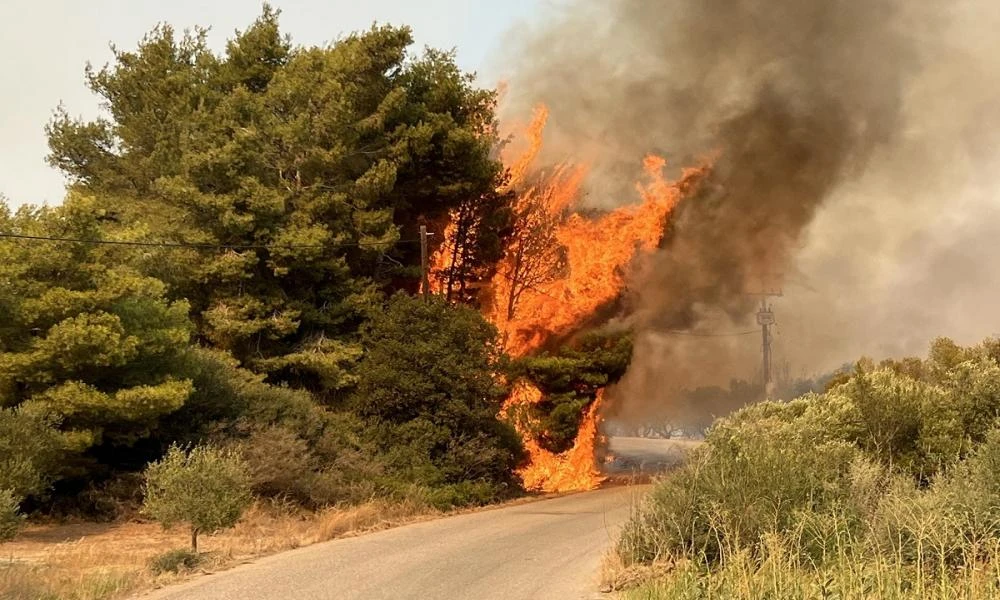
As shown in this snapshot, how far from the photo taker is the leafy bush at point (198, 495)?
47.8 feet

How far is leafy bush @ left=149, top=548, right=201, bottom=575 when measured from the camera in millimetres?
13531

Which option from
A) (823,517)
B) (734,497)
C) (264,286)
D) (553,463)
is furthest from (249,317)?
(823,517)

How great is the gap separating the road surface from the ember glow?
62.8ft

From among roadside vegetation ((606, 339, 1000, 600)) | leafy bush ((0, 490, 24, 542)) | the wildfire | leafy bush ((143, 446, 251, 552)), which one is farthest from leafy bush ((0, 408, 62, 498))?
the wildfire

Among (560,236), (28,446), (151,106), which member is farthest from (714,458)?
(151,106)

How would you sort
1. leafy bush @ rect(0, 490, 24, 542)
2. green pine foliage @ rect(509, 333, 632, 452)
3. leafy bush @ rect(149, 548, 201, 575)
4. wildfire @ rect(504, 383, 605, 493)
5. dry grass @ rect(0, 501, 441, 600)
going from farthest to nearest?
1. wildfire @ rect(504, 383, 605, 493)
2. green pine foliage @ rect(509, 333, 632, 452)
3. leafy bush @ rect(0, 490, 24, 542)
4. leafy bush @ rect(149, 548, 201, 575)
5. dry grass @ rect(0, 501, 441, 600)

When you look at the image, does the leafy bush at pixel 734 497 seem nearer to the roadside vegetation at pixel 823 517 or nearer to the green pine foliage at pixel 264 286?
the roadside vegetation at pixel 823 517

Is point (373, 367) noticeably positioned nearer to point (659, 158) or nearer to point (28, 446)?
point (28, 446)

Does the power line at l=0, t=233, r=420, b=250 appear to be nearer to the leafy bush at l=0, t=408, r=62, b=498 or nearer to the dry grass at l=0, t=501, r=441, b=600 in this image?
the leafy bush at l=0, t=408, r=62, b=498

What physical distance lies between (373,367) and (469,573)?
1526cm

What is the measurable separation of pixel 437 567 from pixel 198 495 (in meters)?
4.59

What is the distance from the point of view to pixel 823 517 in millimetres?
10719

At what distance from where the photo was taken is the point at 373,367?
90.5 ft

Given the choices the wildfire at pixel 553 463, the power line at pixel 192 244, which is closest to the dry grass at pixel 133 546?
the power line at pixel 192 244
